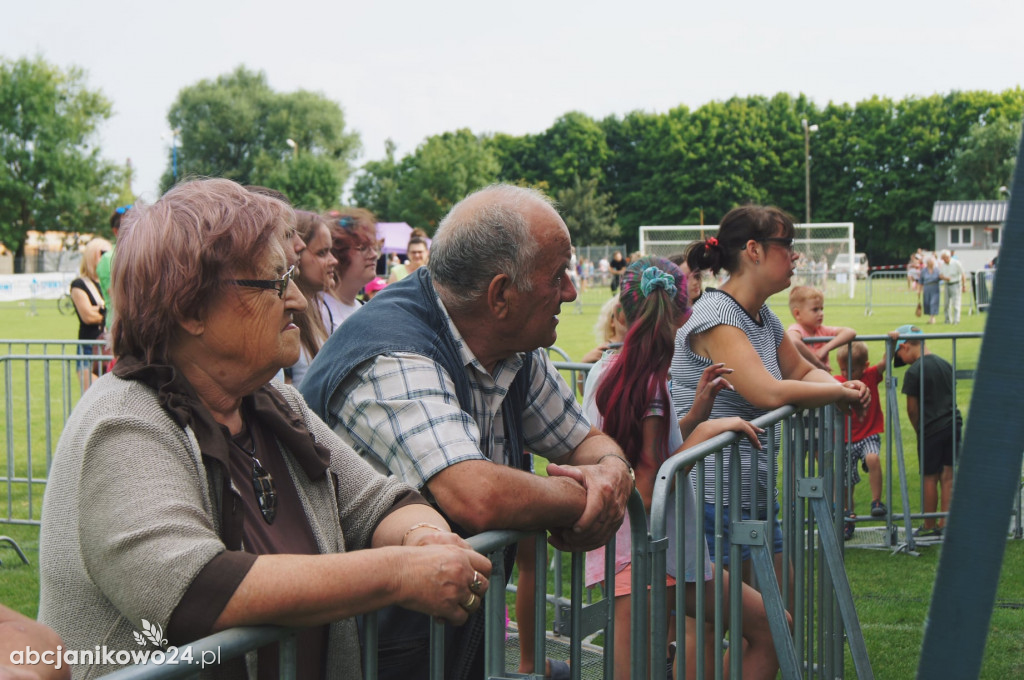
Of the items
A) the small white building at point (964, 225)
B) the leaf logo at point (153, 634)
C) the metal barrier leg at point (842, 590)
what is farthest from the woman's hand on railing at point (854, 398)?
the small white building at point (964, 225)

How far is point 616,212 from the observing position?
9094 cm

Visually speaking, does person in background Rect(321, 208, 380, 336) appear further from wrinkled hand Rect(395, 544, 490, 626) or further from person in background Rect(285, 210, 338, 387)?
wrinkled hand Rect(395, 544, 490, 626)

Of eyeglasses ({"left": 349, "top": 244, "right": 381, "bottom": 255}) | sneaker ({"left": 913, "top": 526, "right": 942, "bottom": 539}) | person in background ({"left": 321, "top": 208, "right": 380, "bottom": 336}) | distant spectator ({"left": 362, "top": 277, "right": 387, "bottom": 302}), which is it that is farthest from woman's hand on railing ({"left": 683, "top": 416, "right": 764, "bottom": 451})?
distant spectator ({"left": 362, "top": 277, "right": 387, "bottom": 302})

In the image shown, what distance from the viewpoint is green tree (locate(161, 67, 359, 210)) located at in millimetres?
74562

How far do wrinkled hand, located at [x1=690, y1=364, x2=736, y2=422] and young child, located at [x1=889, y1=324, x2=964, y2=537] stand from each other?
3.40 m

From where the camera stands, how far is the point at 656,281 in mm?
3814

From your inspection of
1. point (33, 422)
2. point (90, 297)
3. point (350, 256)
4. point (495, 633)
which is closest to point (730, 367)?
point (495, 633)

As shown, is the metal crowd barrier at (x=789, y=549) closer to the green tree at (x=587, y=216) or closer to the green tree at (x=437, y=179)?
the green tree at (x=437, y=179)

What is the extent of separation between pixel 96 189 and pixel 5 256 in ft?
23.4

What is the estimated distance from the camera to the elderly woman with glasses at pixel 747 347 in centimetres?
390

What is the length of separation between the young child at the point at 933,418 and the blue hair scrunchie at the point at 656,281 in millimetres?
3536

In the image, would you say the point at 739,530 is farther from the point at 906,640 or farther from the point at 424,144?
the point at 424,144

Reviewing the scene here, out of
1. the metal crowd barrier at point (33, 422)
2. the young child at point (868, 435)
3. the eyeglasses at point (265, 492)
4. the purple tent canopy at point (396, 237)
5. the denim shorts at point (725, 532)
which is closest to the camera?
the eyeglasses at point (265, 492)

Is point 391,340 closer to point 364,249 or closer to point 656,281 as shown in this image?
point 656,281
